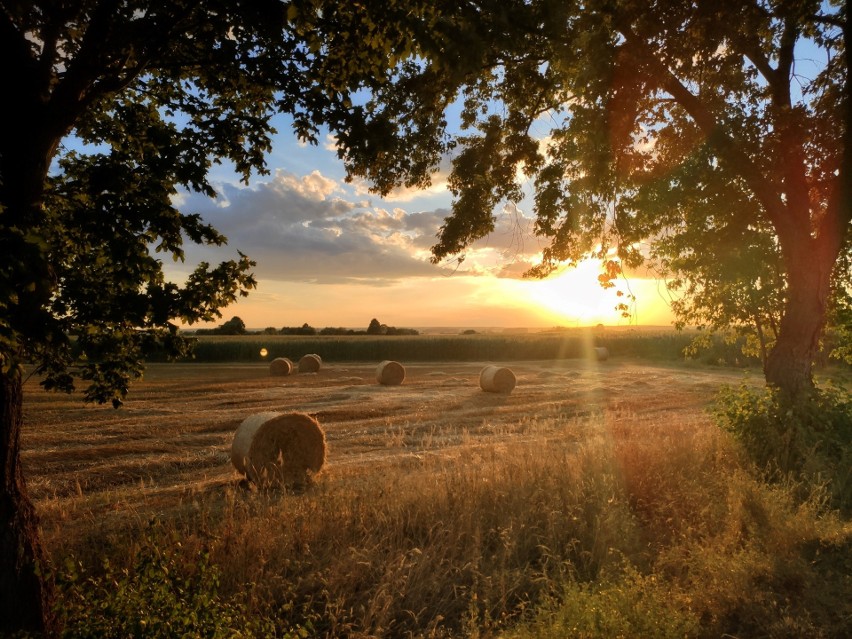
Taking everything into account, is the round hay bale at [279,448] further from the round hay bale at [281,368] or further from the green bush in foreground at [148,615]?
the round hay bale at [281,368]

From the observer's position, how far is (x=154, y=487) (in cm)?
940

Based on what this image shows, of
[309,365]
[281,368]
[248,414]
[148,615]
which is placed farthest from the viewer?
[309,365]

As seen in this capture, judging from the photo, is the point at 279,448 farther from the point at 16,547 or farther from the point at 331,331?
the point at 331,331

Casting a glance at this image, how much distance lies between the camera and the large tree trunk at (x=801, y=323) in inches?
391

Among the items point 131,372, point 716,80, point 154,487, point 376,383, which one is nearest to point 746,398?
point 716,80

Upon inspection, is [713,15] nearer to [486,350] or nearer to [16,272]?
[16,272]

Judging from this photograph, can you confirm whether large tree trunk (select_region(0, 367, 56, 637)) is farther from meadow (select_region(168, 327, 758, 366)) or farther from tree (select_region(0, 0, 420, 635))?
meadow (select_region(168, 327, 758, 366))

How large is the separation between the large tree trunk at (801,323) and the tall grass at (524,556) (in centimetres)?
332

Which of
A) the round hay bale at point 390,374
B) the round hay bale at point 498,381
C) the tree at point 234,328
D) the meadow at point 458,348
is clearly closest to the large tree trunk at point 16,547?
the round hay bale at point 498,381

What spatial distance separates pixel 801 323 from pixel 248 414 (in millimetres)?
14165

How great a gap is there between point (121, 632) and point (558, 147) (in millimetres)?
8601

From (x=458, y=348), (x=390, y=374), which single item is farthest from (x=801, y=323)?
(x=458, y=348)

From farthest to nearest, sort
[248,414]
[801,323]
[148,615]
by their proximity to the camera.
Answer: [248,414]
[801,323]
[148,615]

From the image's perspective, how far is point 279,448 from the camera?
33.2 ft
